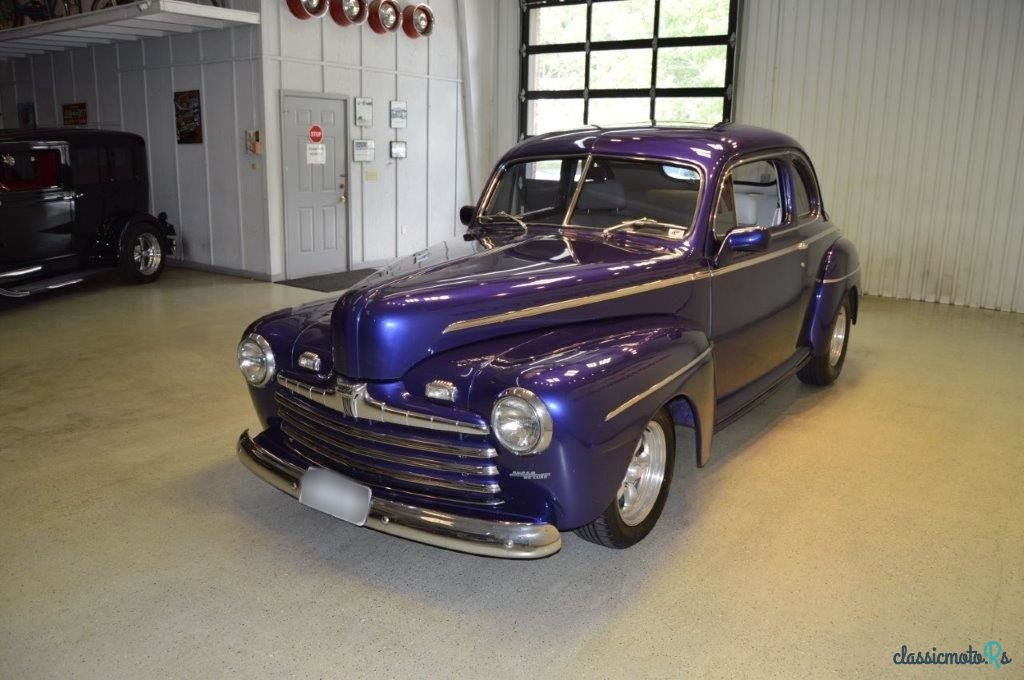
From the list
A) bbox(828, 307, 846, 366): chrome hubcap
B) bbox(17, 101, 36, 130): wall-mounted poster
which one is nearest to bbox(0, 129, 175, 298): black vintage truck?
bbox(17, 101, 36, 130): wall-mounted poster

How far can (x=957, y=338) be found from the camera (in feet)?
22.5

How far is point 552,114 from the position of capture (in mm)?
10914

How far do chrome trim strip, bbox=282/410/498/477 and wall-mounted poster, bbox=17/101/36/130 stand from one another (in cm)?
1089

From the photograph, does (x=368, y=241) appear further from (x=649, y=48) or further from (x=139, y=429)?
(x=139, y=429)

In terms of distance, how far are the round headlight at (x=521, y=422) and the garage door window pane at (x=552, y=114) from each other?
336 inches

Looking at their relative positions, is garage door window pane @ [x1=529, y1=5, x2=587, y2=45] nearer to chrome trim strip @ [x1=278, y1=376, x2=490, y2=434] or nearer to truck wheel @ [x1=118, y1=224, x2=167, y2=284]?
truck wheel @ [x1=118, y1=224, x2=167, y2=284]

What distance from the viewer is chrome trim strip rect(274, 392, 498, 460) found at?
268 centimetres

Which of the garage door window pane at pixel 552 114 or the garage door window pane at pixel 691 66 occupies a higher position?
the garage door window pane at pixel 691 66

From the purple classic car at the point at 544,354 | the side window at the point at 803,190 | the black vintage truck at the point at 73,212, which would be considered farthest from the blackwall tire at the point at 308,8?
the side window at the point at 803,190

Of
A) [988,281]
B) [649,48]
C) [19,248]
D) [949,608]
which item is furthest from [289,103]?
[949,608]

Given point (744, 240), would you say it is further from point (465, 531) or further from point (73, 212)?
point (73, 212)

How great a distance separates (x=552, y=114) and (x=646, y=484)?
847 cm

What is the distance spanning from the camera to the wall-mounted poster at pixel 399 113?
10.1 meters

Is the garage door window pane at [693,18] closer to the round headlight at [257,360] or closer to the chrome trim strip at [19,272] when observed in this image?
the chrome trim strip at [19,272]
